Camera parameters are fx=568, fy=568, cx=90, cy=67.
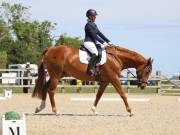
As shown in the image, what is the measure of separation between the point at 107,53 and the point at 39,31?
210 ft

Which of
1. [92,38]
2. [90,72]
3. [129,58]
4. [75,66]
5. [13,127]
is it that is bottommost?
[13,127]

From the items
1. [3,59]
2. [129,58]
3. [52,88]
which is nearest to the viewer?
[52,88]

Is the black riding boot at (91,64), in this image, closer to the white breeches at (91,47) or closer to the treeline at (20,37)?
the white breeches at (91,47)

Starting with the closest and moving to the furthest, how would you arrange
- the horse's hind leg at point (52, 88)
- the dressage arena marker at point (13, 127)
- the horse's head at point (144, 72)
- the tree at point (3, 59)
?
the dressage arena marker at point (13, 127) → the horse's hind leg at point (52, 88) → the horse's head at point (144, 72) → the tree at point (3, 59)

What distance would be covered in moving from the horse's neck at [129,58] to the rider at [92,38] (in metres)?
0.51

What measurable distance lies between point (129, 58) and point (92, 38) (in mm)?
1185

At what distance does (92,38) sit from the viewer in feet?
45.1

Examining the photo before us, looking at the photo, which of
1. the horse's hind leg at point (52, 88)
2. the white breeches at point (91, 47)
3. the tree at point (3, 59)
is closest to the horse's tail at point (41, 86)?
the horse's hind leg at point (52, 88)

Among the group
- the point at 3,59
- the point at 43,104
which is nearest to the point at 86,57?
the point at 43,104

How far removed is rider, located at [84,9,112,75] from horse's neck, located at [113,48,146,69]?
0.51m

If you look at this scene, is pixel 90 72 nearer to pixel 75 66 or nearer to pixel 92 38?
pixel 75 66

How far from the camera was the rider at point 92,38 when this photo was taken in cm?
1357

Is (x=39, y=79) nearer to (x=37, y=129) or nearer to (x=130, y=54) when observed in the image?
(x=130, y=54)

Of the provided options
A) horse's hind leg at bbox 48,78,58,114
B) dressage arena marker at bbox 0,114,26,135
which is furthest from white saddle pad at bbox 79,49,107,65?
dressage arena marker at bbox 0,114,26,135
